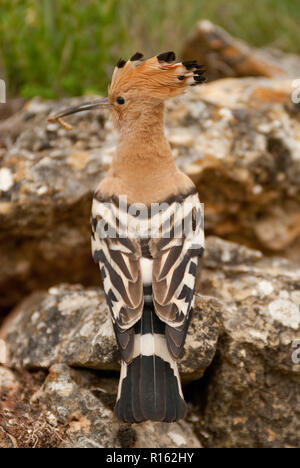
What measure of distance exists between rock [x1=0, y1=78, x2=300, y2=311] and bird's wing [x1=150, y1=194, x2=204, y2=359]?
651mm

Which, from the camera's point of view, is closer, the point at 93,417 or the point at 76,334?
the point at 93,417

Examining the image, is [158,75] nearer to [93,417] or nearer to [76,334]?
[76,334]

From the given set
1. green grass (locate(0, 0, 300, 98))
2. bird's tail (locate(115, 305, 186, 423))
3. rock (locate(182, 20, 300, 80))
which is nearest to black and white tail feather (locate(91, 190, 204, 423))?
bird's tail (locate(115, 305, 186, 423))

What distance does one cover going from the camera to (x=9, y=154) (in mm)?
3346

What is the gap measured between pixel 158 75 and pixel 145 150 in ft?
1.24

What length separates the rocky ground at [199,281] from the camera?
8.16 ft

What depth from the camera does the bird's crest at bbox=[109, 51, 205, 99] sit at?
2.68 meters

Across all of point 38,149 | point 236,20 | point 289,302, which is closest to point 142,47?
point 38,149

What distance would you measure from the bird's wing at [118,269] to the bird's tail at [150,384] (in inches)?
2.6

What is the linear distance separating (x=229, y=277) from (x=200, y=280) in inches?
6.3

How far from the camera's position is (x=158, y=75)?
8.94 ft

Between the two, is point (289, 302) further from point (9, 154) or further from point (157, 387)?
point (9, 154)

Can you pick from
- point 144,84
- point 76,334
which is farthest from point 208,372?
point 144,84

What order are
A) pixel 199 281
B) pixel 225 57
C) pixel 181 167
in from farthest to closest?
pixel 225 57 < pixel 181 167 < pixel 199 281
